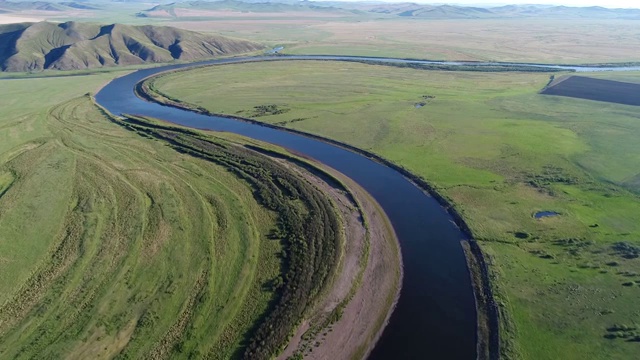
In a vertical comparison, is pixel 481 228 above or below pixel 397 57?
below

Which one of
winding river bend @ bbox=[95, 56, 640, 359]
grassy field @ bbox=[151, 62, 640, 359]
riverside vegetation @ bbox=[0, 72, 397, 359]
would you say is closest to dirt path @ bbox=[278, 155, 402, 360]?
winding river bend @ bbox=[95, 56, 640, 359]

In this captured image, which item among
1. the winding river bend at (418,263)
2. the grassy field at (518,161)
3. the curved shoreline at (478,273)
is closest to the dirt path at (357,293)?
the winding river bend at (418,263)

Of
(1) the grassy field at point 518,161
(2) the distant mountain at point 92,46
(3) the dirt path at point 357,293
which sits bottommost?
(3) the dirt path at point 357,293

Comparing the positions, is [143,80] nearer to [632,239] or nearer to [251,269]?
[251,269]

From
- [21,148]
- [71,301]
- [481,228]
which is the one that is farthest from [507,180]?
[21,148]

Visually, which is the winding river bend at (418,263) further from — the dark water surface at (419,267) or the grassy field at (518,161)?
the grassy field at (518,161)

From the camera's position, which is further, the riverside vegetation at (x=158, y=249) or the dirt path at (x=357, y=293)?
the riverside vegetation at (x=158, y=249)

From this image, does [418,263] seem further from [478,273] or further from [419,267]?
[478,273]
